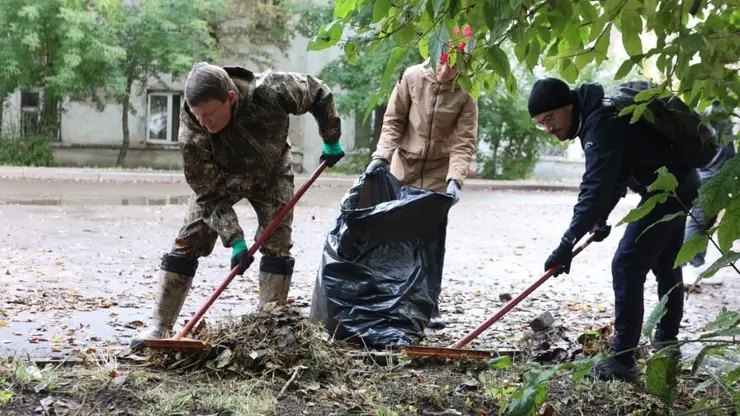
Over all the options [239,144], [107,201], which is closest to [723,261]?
[239,144]

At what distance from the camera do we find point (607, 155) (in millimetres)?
3729

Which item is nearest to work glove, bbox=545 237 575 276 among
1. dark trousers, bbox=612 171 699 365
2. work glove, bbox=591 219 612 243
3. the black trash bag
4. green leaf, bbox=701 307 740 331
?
dark trousers, bbox=612 171 699 365

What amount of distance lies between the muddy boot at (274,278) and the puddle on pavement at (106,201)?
8.96 meters

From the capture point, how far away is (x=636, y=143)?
383 cm

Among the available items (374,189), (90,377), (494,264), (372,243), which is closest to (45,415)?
(90,377)

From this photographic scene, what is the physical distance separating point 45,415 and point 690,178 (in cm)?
299

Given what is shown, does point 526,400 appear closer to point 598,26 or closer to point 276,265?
point 598,26

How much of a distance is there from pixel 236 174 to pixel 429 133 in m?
1.30

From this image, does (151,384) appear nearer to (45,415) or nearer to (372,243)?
(45,415)

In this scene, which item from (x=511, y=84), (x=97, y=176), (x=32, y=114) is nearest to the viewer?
(x=511, y=84)

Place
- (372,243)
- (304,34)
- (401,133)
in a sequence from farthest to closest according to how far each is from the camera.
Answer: (304,34), (401,133), (372,243)

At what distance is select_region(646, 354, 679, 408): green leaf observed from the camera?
2.49 metres

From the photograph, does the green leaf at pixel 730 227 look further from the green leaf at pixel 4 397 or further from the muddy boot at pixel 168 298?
the muddy boot at pixel 168 298

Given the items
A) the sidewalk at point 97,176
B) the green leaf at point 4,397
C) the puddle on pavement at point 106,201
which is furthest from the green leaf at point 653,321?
the sidewalk at point 97,176
